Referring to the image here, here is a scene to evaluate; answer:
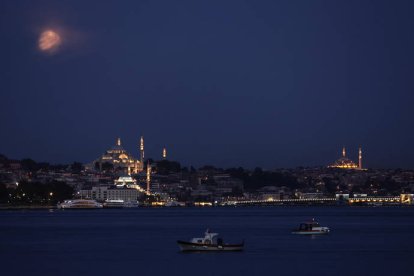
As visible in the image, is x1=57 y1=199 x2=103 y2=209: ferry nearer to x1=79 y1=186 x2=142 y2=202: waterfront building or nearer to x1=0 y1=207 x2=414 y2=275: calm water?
x1=79 y1=186 x2=142 y2=202: waterfront building

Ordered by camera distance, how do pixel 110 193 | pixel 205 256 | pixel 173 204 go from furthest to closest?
1. pixel 173 204
2. pixel 110 193
3. pixel 205 256

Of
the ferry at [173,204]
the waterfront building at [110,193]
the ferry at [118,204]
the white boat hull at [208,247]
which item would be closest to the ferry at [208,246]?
the white boat hull at [208,247]

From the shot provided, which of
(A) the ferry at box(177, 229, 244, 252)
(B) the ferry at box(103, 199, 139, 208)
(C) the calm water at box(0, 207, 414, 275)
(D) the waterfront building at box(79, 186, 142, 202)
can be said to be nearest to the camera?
(C) the calm water at box(0, 207, 414, 275)

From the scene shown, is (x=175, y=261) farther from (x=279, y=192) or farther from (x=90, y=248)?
(x=279, y=192)

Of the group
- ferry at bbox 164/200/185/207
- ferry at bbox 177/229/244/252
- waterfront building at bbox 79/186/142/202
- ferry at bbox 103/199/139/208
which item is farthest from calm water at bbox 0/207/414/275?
A: ferry at bbox 164/200/185/207

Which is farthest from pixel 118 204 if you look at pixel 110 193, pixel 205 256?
pixel 205 256

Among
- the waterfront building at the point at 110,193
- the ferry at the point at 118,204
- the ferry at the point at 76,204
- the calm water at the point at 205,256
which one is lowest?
the calm water at the point at 205,256

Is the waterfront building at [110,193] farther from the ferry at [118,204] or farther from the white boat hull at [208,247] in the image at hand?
the white boat hull at [208,247]

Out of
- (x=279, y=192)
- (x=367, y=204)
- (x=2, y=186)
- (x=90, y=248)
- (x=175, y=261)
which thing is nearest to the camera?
(x=175, y=261)

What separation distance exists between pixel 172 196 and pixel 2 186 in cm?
5638

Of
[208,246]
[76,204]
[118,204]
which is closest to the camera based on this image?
[208,246]

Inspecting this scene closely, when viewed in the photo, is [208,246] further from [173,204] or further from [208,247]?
[173,204]

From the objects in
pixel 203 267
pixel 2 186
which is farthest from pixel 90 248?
pixel 2 186

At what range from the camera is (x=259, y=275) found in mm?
32469
